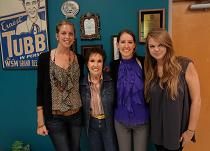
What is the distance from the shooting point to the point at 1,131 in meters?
2.67

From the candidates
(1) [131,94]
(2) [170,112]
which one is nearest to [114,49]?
(1) [131,94]

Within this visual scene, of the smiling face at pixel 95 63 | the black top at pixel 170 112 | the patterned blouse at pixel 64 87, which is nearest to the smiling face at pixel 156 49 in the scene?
the black top at pixel 170 112

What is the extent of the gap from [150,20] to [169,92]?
731 mm

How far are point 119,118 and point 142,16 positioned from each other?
86 cm

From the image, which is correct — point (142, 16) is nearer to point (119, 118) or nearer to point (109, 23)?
point (109, 23)

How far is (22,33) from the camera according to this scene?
2.34 metres

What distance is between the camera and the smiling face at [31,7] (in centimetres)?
225

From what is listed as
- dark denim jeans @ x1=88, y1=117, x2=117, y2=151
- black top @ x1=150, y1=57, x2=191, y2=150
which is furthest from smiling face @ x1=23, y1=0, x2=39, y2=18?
black top @ x1=150, y1=57, x2=191, y2=150

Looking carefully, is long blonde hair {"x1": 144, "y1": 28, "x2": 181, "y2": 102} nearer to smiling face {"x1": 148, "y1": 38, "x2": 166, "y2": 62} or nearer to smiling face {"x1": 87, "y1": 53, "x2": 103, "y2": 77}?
smiling face {"x1": 148, "y1": 38, "x2": 166, "y2": 62}

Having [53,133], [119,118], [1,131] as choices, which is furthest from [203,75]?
[1,131]

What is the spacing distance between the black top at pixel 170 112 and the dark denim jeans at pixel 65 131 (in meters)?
0.60

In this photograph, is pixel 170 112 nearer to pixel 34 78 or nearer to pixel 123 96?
pixel 123 96

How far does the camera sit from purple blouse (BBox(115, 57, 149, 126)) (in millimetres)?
1730

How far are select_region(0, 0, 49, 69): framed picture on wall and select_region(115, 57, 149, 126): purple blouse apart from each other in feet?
2.93
